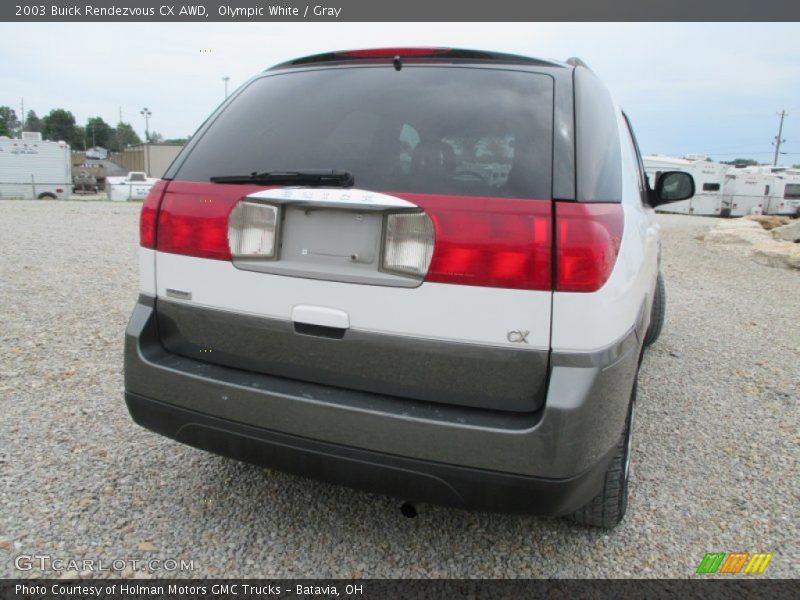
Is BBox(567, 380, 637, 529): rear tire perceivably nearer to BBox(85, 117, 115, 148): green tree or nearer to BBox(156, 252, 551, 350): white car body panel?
BBox(156, 252, 551, 350): white car body panel

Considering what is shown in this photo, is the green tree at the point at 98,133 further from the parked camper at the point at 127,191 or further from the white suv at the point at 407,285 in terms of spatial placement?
the white suv at the point at 407,285

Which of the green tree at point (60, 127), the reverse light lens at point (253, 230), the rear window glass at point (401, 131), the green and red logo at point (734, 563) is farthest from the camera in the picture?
the green tree at point (60, 127)

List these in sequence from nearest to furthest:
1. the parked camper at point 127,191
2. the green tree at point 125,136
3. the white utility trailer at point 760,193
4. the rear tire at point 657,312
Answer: the rear tire at point 657,312 < the parked camper at point 127,191 < the white utility trailer at point 760,193 < the green tree at point 125,136

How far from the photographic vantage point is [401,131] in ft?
6.45

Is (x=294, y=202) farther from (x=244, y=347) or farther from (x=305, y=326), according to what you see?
(x=244, y=347)

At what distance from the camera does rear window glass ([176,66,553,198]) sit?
180 centimetres

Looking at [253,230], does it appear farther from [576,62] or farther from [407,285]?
[576,62]

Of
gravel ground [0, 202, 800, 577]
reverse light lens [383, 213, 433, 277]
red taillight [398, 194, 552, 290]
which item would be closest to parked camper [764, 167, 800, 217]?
gravel ground [0, 202, 800, 577]

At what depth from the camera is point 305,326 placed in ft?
6.30

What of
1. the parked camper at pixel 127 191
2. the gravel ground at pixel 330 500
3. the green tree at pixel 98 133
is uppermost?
the green tree at pixel 98 133

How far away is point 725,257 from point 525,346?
12.8 meters

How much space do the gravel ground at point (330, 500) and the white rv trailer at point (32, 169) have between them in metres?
28.5

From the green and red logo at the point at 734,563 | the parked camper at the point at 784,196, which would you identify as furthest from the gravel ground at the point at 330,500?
the parked camper at the point at 784,196

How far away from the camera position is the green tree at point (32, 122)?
96.9 meters
